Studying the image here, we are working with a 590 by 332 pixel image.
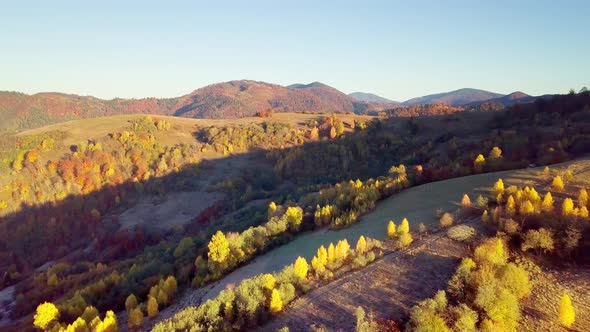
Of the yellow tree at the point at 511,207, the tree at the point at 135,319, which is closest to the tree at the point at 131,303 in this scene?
the tree at the point at 135,319

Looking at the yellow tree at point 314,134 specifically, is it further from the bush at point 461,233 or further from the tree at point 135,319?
the tree at point 135,319

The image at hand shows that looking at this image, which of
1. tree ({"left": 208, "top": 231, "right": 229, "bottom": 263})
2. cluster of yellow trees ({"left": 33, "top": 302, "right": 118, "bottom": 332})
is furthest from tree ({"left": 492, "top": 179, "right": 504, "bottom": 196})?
cluster of yellow trees ({"left": 33, "top": 302, "right": 118, "bottom": 332})

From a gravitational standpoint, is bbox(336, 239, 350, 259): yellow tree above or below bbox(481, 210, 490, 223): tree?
below

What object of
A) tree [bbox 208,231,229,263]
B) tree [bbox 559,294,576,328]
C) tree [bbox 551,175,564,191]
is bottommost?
tree [bbox 208,231,229,263]

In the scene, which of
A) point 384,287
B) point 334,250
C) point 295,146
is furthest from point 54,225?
point 384,287

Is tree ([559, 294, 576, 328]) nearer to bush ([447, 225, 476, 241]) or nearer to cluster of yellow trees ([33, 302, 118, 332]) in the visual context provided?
bush ([447, 225, 476, 241])

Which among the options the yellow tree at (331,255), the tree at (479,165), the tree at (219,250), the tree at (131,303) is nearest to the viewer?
the yellow tree at (331,255)

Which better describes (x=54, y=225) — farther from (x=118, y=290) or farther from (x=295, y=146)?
(x=295, y=146)
